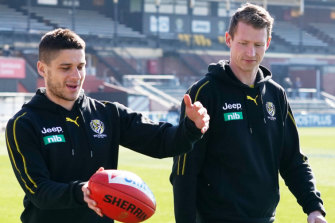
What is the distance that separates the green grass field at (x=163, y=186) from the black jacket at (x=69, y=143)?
17.1 ft

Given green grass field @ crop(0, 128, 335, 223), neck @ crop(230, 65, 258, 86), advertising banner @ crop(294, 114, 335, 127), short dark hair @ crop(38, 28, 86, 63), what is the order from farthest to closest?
advertising banner @ crop(294, 114, 335, 127)
green grass field @ crop(0, 128, 335, 223)
neck @ crop(230, 65, 258, 86)
short dark hair @ crop(38, 28, 86, 63)

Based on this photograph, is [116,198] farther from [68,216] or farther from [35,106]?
[35,106]

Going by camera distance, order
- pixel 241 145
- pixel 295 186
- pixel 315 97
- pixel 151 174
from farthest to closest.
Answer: pixel 315 97
pixel 151 174
pixel 295 186
pixel 241 145

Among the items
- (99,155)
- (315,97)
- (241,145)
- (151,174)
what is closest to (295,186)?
(241,145)

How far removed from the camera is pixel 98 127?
4.62 metres

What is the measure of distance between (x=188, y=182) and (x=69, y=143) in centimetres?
81

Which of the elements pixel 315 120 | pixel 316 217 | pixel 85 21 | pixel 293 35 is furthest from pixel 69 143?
pixel 293 35

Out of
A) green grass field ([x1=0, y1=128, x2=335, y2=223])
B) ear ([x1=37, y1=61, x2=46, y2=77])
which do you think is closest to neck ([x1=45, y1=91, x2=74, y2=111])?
ear ([x1=37, y1=61, x2=46, y2=77])

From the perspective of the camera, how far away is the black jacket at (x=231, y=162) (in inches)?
184

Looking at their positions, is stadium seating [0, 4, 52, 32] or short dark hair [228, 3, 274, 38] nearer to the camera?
short dark hair [228, 3, 274, 38]

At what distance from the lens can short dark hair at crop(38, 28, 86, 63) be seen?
436cm

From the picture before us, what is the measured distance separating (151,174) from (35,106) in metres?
11.3

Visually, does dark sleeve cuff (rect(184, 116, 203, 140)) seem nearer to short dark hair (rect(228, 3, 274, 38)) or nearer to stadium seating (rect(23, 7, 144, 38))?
short dark hair (rect(228, 3, 274, 38))

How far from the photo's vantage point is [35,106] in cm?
455
